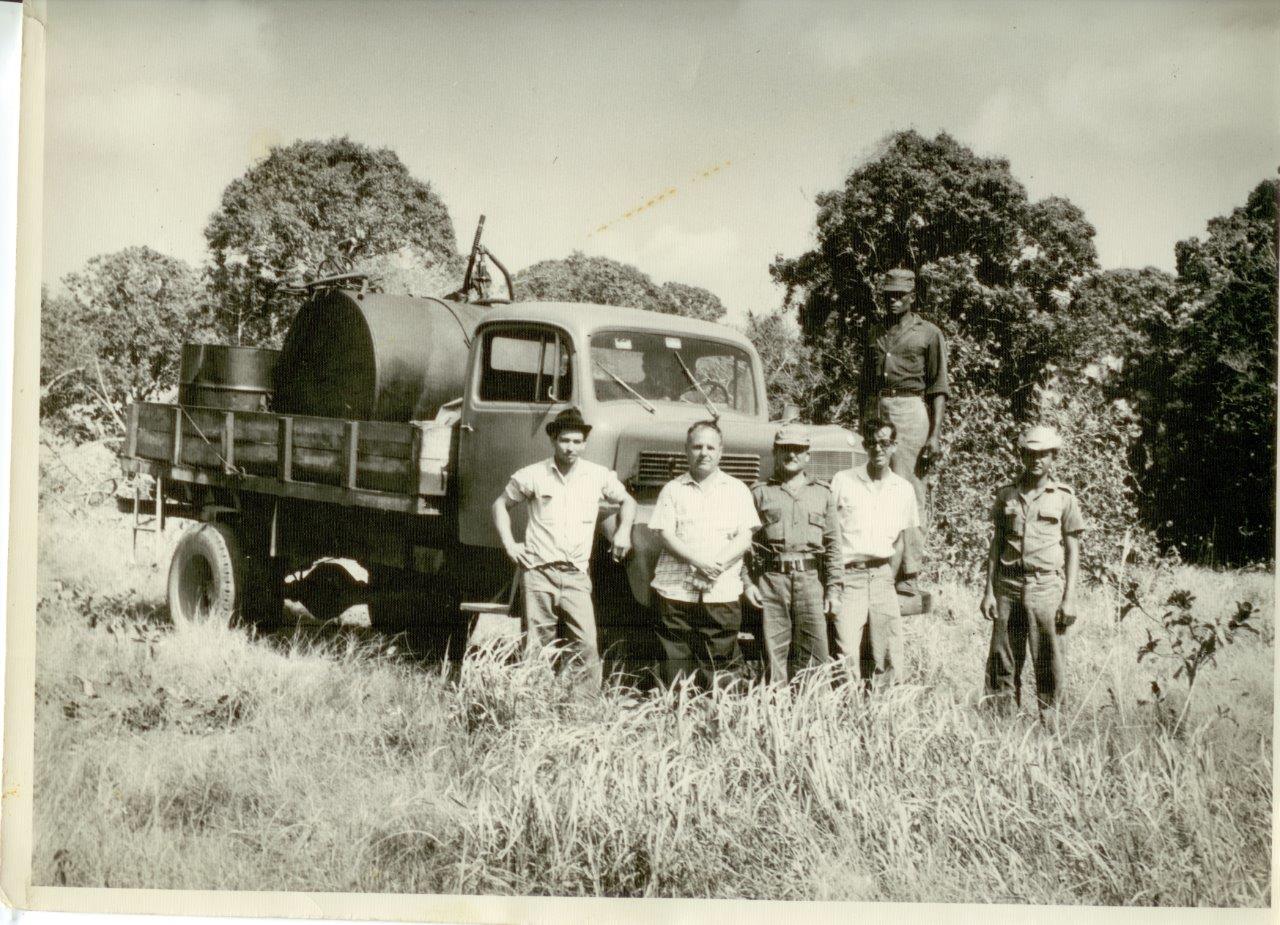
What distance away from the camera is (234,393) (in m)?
6.69

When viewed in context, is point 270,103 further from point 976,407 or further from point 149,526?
point 976,407

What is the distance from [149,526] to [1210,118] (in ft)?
19.7

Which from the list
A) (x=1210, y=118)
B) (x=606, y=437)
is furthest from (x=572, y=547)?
(x=1210, y=118)

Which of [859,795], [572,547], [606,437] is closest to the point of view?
[859,795]

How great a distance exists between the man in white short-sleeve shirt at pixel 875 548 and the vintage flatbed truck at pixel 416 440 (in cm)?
28

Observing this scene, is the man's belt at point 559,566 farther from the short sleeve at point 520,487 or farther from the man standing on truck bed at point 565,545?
the short sleeve at point 520,487

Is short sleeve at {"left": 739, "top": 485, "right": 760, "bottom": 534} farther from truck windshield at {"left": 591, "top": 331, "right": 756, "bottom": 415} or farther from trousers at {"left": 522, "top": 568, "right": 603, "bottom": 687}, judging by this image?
truck windshield at {"left": 591, "top": 331, "right": 756, "bottom": 415}

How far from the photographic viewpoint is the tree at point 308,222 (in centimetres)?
531

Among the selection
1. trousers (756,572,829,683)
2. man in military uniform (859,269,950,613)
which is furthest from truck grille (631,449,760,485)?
man in military uniform (859,269,950,613)

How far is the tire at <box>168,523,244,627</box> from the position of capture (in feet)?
21.3

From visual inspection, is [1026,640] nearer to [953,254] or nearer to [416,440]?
[953,254]

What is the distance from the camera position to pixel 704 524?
14.9 feet

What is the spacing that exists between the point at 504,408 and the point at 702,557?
144 cm

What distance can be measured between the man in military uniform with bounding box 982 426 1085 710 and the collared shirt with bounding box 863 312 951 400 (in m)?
0.59
